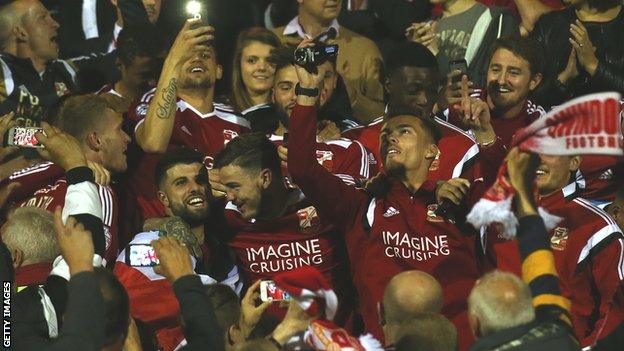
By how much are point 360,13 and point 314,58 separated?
3870mm

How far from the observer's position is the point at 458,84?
1012 cm

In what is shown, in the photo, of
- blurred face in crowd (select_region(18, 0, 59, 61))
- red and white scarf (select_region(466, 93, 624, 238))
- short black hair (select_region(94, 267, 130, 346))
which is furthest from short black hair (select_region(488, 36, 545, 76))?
short black hair (select_region(94, 267, 130, 346))

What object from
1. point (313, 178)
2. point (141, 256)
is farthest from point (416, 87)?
point (141, 256)

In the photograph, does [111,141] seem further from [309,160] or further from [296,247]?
[309,160]

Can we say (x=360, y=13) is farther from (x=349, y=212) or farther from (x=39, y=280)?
(x=39, y=280)

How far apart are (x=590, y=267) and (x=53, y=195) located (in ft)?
10.9

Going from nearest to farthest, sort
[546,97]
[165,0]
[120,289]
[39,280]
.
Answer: [120,289] → [39,280] → [546,97] → [165,0]

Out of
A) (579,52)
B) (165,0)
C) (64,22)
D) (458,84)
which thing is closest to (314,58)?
(458,84)

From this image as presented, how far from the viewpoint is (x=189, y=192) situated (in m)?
9.64

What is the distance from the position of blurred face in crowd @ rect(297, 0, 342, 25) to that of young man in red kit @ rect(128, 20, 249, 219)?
1090 mm

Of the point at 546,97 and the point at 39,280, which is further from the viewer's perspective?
the point at 546,97

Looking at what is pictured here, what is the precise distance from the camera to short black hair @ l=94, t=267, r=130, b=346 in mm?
6797

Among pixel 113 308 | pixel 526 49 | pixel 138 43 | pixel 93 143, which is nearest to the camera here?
pixel 113 308

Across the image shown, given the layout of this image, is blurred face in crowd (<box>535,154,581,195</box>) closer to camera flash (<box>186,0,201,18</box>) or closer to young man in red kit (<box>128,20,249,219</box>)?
young man in red kit (<box>128,20,249,219</box>)
